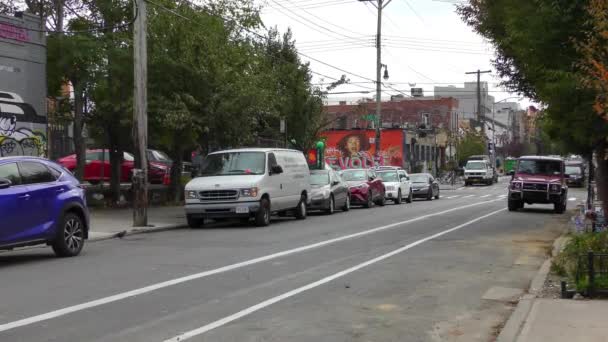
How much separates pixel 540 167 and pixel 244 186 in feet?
43.5

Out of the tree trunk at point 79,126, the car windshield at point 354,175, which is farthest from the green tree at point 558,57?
the tree trunk at point 79,126

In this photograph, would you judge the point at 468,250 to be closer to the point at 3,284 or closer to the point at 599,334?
the point at 599,334

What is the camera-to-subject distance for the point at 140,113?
18938 millimetres

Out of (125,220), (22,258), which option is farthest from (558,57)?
(125,220)

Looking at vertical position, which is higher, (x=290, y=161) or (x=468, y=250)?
(x=290, y=161)

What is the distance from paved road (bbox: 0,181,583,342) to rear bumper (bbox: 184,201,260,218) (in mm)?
1296

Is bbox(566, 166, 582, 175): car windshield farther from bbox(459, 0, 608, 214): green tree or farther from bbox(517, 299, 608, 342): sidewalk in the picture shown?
bbox(517, 299, 608, 342): sidewalk

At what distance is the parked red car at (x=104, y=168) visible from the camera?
3056cm

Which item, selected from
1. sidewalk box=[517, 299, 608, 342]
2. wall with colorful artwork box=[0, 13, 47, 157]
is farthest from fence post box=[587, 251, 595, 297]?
wall with colorful artwork box=[0, 13, 47, 157]

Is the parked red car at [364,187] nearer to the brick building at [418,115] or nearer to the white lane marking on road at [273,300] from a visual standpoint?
the white lane marking on road at [273,300]

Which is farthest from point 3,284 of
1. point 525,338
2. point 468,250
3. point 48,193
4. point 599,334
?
point 468,250

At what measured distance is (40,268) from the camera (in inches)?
455

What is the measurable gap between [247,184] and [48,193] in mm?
7139

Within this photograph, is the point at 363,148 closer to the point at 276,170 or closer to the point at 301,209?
the point at 301,209
